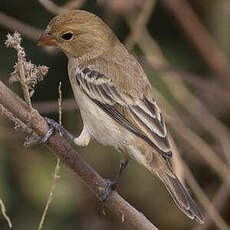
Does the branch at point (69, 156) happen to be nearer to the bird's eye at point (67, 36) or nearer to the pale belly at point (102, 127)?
the pale belly at point (102, 127)

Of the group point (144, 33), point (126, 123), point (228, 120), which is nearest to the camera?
point (126, 123)

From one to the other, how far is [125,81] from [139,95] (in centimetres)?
13

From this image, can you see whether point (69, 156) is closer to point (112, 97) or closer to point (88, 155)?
point (112, 97)

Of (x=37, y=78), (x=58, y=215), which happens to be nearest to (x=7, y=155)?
(x=58, y=215)

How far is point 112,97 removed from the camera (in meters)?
3.90

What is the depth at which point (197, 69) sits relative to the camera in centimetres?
600

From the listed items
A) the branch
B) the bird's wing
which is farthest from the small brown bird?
the branch

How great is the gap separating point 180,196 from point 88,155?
227 centimetres

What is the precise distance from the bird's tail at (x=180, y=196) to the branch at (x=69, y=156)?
27 centimetres

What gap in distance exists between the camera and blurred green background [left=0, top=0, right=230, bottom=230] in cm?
513

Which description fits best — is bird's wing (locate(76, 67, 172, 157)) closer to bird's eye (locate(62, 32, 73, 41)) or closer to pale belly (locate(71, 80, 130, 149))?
pale belly (locate(71, 80, 130, 149))

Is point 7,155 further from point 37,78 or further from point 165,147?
point 37,78

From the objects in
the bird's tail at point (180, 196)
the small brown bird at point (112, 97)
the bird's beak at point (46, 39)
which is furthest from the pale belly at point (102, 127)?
the bird's beak at point (46, 39)

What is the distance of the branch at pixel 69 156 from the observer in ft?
9.81
